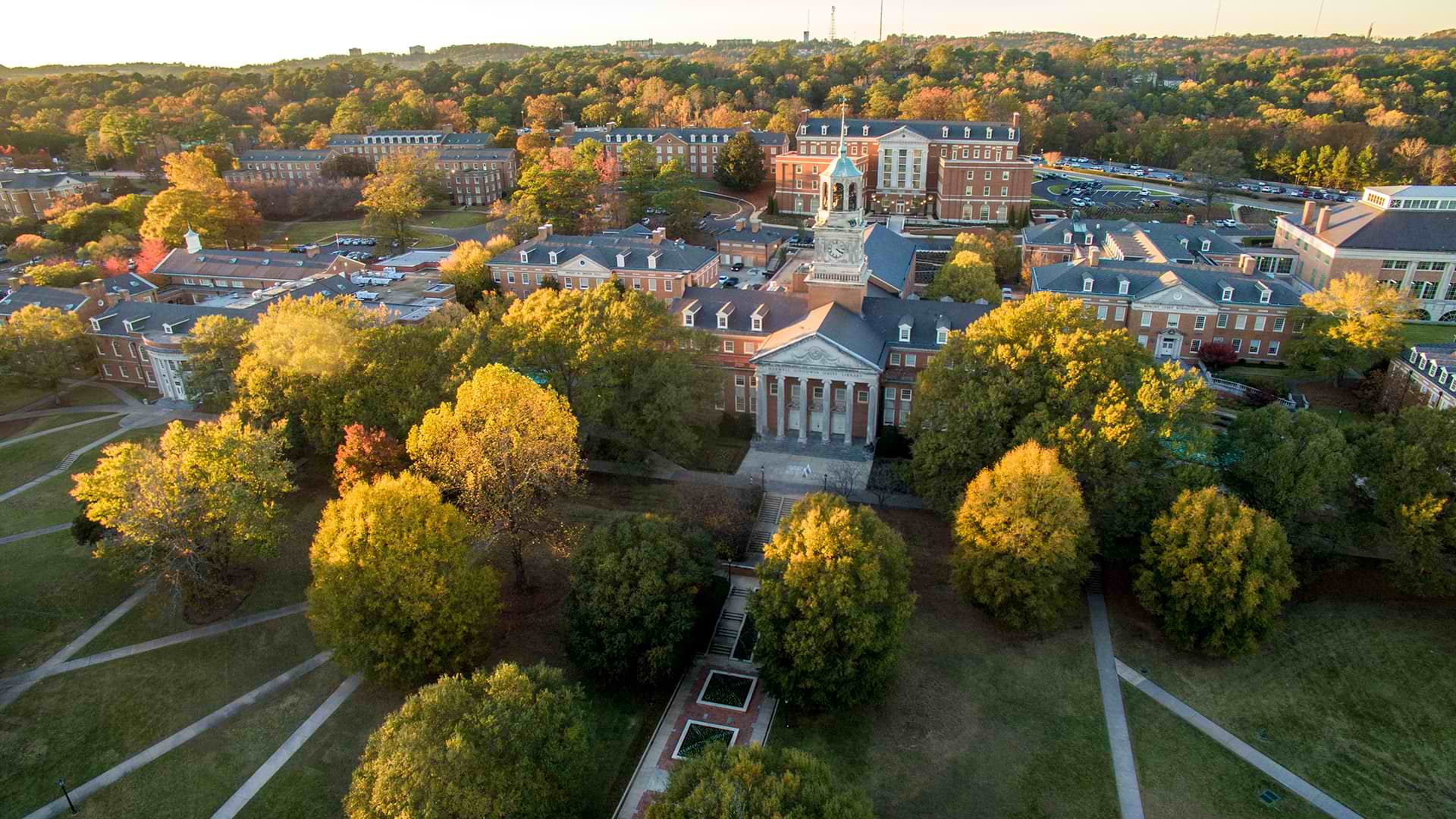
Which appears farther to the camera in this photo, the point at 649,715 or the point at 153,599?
the point at 153,599

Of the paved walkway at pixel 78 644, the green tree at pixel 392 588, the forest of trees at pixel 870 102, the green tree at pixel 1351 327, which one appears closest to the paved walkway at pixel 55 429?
the paved walkway at pixel 78 644

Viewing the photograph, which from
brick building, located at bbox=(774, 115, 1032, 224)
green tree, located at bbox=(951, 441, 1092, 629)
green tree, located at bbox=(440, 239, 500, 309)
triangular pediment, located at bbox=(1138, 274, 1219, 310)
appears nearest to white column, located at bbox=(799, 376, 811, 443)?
green tree, located at bbox=(951, 441, 1092, 629)

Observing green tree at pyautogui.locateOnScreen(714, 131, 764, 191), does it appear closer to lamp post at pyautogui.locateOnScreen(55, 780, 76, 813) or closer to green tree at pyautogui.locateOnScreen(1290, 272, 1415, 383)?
green tree at pyautogui.locateOnScreen(1290, 272, 1415, 383)

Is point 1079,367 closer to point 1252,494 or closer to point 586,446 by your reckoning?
point 1252,494

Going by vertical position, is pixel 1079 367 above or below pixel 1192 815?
above

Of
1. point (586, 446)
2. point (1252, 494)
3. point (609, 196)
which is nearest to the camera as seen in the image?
point (1252, 494)

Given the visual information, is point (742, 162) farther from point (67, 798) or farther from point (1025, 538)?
point (67, 798)

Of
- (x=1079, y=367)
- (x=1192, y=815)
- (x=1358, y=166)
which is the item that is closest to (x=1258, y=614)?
(x=1192, y=815)
